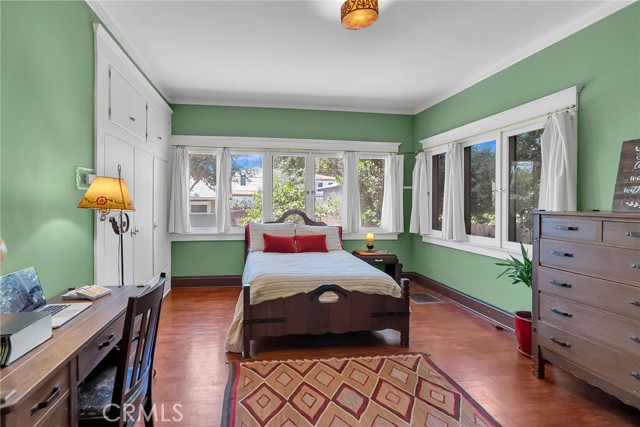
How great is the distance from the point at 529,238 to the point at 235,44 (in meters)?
3.34

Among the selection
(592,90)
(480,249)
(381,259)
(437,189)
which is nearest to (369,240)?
(381,259)

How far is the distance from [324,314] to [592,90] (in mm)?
2757

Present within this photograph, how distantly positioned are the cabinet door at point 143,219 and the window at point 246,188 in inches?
50.7

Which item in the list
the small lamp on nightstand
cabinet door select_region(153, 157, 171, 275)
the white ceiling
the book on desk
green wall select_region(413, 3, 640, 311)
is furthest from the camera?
the small lamp on nightstand

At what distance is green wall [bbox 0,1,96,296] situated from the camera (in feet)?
5.57

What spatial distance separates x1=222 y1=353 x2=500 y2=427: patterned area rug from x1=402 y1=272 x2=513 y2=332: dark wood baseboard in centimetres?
129

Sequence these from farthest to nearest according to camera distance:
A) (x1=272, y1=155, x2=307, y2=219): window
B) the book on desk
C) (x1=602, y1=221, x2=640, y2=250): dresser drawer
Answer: (x1=272, y1=155, x2=307, y2=219): window
(x1=602, y1=221, x2=640, y2=250): dresser drawer
the book on desk

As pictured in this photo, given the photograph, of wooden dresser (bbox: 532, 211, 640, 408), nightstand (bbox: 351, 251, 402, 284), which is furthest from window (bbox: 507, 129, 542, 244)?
nightstand (bbox: 351, 251, 402, 284)

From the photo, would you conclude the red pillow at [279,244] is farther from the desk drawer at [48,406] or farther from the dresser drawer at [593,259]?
the desk drawer at [48,406]

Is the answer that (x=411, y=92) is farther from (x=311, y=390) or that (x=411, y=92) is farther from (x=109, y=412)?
(x=109, y=412)

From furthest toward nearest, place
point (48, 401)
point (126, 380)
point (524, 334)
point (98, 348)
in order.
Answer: point (524, 334) < point (98, 348) < point (126, 380) < point (48, 401)

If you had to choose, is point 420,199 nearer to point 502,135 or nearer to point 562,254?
point 502,135

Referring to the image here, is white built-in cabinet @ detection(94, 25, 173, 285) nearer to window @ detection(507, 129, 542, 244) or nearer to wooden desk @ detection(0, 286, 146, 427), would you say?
wooden desk @ detection(0, 286, 146, 427)

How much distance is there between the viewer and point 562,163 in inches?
110
